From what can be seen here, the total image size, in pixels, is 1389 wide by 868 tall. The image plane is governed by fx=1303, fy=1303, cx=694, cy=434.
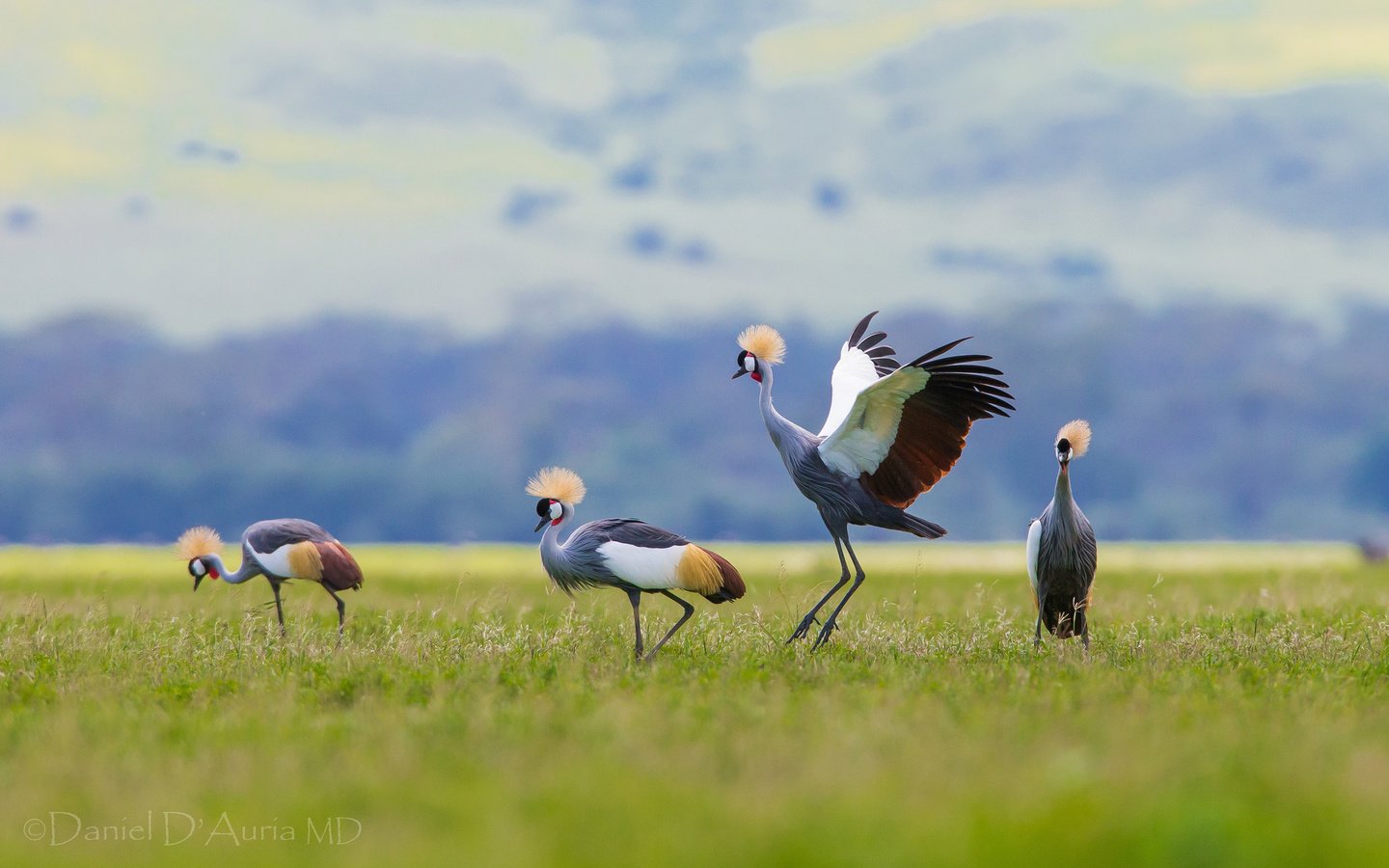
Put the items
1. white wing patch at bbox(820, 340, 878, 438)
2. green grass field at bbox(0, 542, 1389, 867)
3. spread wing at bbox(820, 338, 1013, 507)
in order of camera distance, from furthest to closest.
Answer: white wing patch at bbox(820, 340, 878, 438)
spread wing at bbox(820, 338, 1013, 507)
green grass field at bbox(0, 542, 1389, 867)

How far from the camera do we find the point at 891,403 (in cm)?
1137

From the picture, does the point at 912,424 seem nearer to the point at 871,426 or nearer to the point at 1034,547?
the point at 871,426

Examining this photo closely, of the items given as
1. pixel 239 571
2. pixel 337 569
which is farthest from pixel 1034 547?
pixel 239 571

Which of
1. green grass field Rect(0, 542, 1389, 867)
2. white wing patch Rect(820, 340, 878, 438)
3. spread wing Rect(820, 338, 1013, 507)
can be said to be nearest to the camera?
green grass field Rect(0, 542, 1389, 867)

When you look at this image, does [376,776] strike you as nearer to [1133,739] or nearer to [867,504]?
[1133,739]

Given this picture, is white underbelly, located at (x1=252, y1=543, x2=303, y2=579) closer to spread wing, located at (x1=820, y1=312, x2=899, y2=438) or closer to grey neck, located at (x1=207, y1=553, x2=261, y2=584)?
grey neck, located at (x1=207, y1=553, x2=261, y2=584)

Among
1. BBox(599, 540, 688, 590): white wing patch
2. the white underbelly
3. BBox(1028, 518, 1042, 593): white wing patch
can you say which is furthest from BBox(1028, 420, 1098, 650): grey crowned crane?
the white underbelly

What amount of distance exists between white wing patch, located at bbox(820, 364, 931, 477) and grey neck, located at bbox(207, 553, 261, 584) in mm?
6347

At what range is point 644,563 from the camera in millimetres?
11141

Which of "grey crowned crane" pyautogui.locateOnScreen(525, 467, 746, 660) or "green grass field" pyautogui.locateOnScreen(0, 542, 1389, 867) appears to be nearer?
"green grass field" pyautogui.locateOnScreen(0, 542, 1389, 867)

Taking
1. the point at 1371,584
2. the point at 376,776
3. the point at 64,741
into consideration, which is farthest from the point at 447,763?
the point at 1371,584

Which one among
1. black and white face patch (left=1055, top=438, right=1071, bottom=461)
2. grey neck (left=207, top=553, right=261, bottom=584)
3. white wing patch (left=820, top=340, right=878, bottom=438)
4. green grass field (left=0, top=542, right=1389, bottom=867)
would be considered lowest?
green grass field (left=0, top=542, right=1389, bottom=867)

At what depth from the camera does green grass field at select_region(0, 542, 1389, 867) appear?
17.4 ft

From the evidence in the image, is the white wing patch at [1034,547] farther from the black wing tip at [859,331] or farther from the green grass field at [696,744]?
the black wing tip at [859,331]
